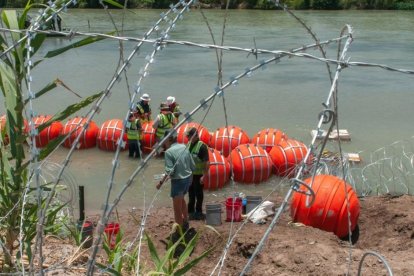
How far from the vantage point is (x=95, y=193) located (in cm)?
1056

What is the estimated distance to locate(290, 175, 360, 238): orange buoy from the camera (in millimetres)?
7918

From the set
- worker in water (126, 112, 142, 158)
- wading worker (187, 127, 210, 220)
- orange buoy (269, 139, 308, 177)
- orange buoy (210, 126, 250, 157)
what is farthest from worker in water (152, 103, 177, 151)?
wading worker (187, 127, 210, 220)

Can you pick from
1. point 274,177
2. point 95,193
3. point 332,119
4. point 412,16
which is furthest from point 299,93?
point 412,16

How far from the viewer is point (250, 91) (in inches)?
784

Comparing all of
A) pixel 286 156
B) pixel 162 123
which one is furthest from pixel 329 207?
pixel 162 123

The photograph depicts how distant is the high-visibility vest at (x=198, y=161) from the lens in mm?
8406

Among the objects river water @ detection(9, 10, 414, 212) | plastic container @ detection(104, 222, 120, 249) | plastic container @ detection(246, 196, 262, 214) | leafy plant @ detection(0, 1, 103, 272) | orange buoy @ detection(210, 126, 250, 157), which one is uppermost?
leafy plant @ detection(0, 1, 103, 272)

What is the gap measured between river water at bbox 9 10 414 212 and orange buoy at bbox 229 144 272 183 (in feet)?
0.52

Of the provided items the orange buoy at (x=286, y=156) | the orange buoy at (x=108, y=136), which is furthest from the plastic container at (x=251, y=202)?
the orange buoy at (x=108, y=136)

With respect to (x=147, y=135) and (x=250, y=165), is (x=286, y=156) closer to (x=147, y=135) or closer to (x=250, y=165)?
(x=250, y=165)

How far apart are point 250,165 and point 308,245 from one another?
12.4 feet

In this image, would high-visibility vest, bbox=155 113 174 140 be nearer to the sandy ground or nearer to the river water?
the river water

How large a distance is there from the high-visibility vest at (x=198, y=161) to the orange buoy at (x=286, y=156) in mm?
2605

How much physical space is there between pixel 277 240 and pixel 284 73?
16972 millimetres
